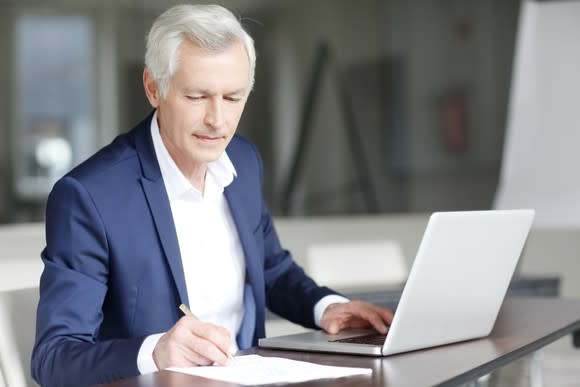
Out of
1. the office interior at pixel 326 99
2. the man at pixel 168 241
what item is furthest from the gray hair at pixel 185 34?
the office interior at pixel 326 99

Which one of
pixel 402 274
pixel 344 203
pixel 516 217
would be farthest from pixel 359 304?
pixel 344 203

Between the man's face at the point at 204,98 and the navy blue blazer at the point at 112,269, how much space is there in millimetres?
113

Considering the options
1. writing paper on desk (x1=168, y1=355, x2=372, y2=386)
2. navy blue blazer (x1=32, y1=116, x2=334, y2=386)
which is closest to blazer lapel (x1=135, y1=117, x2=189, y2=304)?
navy blue blazer (x1=32, y1=116, x2=334, y2=386)

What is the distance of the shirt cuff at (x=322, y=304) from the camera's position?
2.20 metres

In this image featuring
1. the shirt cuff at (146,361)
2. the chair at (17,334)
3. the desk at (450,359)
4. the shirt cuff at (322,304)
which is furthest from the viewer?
the shirt cuff at (322,304)

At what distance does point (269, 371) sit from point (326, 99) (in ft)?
24.2

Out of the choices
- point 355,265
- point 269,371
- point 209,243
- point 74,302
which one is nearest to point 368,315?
point 209,243

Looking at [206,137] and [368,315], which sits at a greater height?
[206,137]

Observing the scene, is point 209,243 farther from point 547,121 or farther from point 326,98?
point 326,98

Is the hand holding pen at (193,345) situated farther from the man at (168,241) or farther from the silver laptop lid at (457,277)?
the silver laptop lid at (457,277)

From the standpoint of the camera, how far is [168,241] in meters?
1.95

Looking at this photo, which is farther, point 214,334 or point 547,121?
point 547,121

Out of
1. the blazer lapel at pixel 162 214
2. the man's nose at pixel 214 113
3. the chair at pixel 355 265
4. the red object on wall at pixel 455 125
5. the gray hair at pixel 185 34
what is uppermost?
the gray hair at pixel 185 34

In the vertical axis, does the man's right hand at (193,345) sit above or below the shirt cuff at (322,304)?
above
